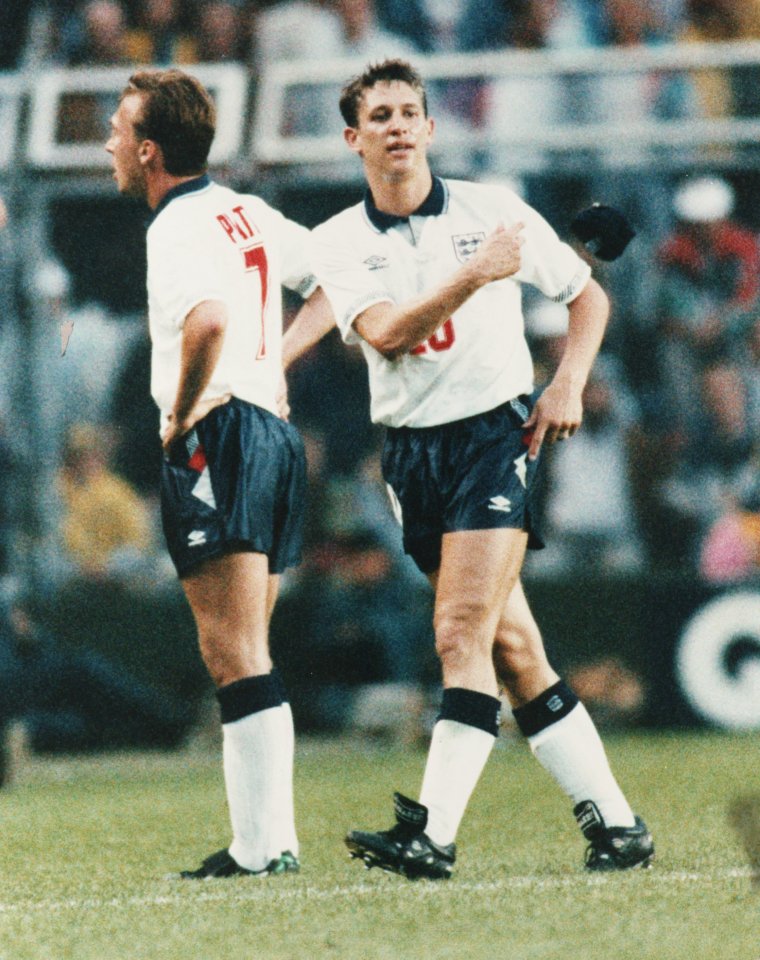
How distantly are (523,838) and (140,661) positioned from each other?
402 centimetres

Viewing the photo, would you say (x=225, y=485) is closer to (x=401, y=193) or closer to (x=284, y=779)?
(x=284, y=779)

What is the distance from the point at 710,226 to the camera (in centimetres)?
1065

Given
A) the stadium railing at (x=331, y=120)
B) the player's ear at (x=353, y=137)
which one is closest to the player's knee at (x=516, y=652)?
the player's ear at (x=353, y=137)

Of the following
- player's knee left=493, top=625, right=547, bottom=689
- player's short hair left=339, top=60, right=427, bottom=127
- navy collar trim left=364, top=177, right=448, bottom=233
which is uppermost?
player's short hair left=339, top=60, right=427, bottom=127

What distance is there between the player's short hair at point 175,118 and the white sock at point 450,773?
161 centimetres

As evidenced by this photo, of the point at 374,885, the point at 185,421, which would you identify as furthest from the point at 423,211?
the point at 374,885

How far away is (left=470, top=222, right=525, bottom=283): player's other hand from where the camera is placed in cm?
479

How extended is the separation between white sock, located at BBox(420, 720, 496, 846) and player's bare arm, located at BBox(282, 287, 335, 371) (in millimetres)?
1255

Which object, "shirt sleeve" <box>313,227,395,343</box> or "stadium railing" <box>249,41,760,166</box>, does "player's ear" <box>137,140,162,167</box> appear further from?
"stadium railing" <box>249,41,760,166</box>

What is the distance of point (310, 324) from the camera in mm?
5605

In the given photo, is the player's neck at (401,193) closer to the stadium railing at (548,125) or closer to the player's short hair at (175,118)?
the player's short hair at (175,118)

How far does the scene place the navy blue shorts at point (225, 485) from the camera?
496cm

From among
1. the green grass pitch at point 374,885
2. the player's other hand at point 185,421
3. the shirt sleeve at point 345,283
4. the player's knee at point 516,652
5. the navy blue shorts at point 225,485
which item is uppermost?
the shirt sleeve at point 345,283

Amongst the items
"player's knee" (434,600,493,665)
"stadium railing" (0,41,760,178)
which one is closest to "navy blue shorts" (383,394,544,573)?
"player's knee" (434,600,493,665)
